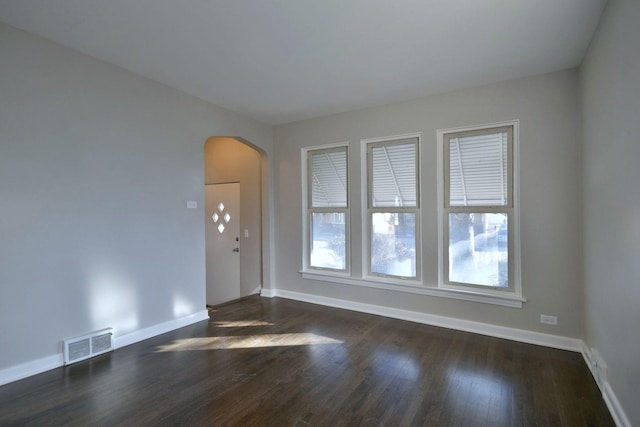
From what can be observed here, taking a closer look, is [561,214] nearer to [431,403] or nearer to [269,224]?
[431,403]

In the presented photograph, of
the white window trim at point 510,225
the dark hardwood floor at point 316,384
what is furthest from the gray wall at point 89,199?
the white window trim at point 510,225

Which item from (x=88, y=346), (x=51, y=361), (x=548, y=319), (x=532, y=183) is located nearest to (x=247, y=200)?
(x=88, y=346)

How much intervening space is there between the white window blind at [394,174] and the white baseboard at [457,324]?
1.41 meters

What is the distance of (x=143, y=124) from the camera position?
3434mm

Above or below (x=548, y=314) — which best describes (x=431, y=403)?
below

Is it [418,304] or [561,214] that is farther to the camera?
[418,304]

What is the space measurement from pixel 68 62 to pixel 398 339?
4187 millimetres

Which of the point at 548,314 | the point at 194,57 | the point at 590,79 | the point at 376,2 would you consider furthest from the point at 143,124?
the point at 548,314

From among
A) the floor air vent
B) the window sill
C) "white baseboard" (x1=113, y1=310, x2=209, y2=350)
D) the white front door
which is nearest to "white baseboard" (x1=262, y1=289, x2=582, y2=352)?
the window sill

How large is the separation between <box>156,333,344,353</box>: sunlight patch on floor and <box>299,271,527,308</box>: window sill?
115cm

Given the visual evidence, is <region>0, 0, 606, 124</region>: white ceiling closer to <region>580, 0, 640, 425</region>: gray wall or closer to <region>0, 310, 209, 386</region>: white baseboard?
<region>580, 0, 640, 425</region>: gray wall

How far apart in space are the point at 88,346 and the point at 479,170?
4405mm

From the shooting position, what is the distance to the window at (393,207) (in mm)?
4012

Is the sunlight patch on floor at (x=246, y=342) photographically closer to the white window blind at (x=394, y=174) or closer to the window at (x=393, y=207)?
the window at (x=393, y=207)
